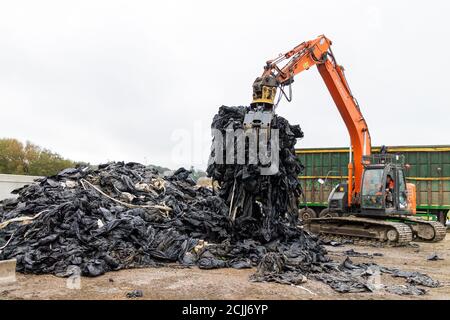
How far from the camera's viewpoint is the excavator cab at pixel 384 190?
11430 millimetres

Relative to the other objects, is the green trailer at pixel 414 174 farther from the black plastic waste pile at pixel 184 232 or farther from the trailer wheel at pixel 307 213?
the black plastic waste pile at pixel 184 232

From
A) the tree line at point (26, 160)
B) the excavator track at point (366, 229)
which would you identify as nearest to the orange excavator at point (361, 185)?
the excavator track at point (366, 229)

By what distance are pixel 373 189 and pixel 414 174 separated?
6584 mm

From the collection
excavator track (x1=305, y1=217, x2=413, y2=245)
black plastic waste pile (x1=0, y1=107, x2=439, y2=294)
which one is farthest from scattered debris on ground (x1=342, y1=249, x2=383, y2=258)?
excavator track (x1=305, y1=217, x2=413, y2=245)

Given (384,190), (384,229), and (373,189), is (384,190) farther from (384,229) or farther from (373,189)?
(384,229)

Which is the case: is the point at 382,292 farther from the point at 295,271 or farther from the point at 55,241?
A: the point at 55,241

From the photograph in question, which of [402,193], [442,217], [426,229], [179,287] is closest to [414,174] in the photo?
[442,217]

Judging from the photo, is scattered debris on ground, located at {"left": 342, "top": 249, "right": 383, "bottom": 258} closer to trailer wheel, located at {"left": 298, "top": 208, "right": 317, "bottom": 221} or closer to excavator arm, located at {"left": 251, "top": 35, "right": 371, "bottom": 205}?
excavator arm, located at {"left": 251, "top": 35, "right": 371, "bottom": 205}

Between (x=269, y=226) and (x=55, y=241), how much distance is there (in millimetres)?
3994

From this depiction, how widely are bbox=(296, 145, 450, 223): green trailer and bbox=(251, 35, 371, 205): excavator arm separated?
430 centimetres

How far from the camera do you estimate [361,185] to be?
1188 cm

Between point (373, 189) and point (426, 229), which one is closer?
point (373, 189)

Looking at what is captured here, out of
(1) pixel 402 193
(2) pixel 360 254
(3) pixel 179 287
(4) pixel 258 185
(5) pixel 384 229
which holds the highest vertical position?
(4) pixel 258 185
